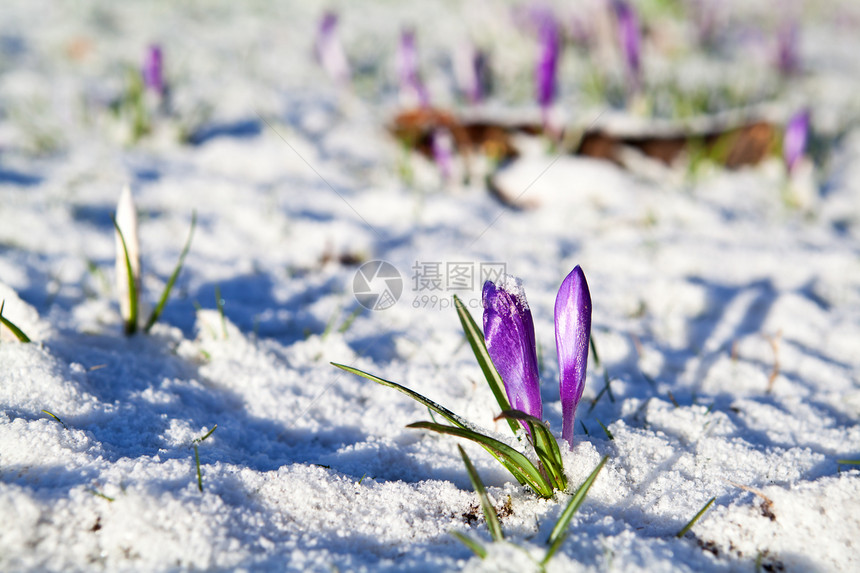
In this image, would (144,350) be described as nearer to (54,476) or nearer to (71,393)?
(71,393)

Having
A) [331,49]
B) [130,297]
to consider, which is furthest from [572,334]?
[331,49]

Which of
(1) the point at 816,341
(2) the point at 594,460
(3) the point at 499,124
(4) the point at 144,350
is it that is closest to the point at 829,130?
(3) the point at 499,124

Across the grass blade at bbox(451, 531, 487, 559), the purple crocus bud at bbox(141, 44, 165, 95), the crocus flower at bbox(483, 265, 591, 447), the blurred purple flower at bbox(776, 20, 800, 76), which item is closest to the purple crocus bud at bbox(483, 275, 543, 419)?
the crocus flower at bbox(483, 265, 591, 447)

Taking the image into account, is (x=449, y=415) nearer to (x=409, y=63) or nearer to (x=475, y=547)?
(x=475, y=547)

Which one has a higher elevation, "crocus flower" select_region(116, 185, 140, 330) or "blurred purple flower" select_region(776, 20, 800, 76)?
"blurred purple flower" select_region(776, 20, 800, 76)

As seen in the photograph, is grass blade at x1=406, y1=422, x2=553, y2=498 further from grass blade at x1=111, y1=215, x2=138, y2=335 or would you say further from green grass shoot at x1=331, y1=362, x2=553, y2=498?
grass blade at x1=111, y1=215, x2=138, y2=335

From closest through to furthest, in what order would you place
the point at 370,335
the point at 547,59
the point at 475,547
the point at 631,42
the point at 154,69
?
the point at 475,547
the point at 370,335
the point at 547,59
the point at 154,69
the point at 631,42

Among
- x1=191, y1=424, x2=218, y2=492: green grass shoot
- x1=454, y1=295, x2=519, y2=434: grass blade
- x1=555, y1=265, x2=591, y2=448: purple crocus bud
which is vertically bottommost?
x1=191, y1=424, x2=218, y2=492: green grass shoot
